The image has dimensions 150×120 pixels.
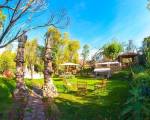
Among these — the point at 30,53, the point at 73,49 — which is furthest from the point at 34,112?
the point at 73,49

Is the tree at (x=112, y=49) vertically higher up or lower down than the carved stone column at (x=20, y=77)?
higher up

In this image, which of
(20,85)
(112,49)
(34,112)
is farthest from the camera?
(112,49)

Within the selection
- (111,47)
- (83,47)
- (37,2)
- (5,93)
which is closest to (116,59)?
(111,47)

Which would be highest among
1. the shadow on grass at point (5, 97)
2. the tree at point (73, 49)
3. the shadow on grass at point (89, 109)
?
the tree at point (73, 49)

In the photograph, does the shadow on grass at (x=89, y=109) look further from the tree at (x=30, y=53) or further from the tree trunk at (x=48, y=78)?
the tree at (x=30, y=53)

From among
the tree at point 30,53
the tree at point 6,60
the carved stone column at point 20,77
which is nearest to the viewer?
the carved stone column at point 20,77

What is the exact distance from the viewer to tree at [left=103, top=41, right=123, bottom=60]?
204 feet

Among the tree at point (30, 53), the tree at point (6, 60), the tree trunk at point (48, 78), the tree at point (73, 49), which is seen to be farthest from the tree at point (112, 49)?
the tree trunk at point (48, 78)

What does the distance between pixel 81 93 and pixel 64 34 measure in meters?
43.4

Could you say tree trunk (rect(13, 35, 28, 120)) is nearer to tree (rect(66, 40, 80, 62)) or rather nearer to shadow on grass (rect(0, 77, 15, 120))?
shadow on grass (rect(0, 77, 15, 120))

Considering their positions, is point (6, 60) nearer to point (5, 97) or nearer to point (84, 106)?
point (5, 97)

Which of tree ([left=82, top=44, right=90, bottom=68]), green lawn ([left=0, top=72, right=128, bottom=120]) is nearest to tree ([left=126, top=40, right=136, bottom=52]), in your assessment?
tree ([left=82, top=44, right=90, bottom=68])

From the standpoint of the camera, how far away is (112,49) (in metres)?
62.6

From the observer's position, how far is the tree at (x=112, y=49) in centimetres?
6225
